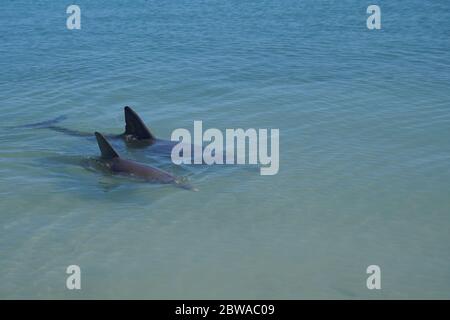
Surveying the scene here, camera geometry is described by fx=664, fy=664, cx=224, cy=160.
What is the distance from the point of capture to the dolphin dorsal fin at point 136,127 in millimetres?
14164

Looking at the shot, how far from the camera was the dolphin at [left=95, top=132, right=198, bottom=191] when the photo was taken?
12.1m

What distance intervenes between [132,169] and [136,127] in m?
2.12

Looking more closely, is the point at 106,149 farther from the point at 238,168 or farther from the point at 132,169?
the point at 238,168

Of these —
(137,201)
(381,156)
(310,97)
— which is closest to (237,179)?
(137,201)

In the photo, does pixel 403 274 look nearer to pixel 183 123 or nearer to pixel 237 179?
pixel 237 179

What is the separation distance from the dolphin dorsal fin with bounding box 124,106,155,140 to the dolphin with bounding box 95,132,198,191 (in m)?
1.60

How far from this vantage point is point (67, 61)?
72.8 feet

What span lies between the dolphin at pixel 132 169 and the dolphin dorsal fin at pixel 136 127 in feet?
5.25

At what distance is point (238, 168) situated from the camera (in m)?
13.1

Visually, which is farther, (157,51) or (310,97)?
(157,51)

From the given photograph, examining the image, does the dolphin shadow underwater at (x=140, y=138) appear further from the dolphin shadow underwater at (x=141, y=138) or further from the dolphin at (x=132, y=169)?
the dolphin at (x=132, y=169)

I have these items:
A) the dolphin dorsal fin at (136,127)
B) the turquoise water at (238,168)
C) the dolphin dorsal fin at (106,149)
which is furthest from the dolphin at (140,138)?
the dolphin dorsal fin at (106,149)

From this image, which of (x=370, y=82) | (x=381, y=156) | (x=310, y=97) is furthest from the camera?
(x=370, y=82)
